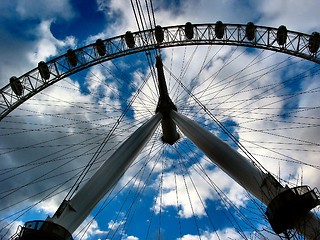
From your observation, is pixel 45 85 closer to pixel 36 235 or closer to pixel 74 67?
pixel 74 67

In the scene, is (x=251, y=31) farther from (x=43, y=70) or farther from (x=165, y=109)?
(x=43, y=70)

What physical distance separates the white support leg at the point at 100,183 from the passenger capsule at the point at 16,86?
11148 millimetres

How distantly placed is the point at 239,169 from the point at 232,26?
554 inches

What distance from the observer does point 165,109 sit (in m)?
20.7

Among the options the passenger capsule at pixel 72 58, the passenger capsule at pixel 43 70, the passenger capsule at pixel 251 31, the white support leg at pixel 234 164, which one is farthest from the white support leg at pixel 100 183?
the passenger capsule at pixel 251 31

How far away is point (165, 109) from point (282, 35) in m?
10.2

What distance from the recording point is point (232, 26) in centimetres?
2434

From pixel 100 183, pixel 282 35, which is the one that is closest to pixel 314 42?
pixel 282 35

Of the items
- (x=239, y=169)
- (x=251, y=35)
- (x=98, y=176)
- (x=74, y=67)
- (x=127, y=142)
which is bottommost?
(x=239, y=169)

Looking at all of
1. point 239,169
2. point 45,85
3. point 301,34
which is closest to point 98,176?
point 239,169

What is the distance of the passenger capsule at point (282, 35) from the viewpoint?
23344 mm

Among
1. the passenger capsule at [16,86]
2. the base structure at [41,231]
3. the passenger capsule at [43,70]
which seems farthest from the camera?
the passenger capsule at [43,70]

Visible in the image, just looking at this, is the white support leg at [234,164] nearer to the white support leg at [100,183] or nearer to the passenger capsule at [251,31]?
the white support leg at [100,183]

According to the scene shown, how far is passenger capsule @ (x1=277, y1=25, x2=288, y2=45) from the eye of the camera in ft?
76.6
